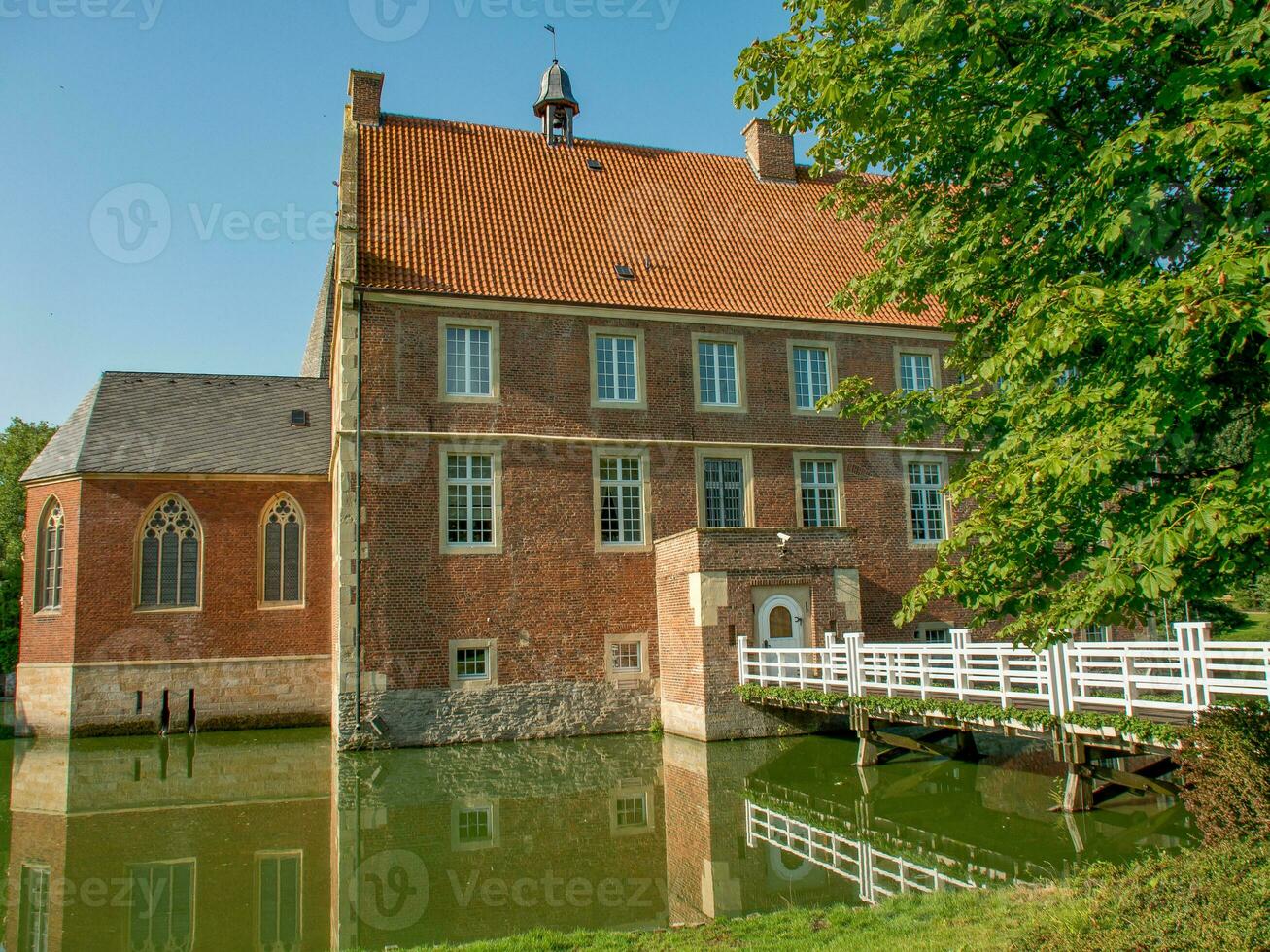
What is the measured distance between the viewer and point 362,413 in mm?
18078

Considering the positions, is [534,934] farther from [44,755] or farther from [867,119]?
[44,755]

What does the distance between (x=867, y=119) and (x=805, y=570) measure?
1037 centimetres

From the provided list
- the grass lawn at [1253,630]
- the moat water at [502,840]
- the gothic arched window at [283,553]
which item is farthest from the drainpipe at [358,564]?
the grass lawn at [1253,630]

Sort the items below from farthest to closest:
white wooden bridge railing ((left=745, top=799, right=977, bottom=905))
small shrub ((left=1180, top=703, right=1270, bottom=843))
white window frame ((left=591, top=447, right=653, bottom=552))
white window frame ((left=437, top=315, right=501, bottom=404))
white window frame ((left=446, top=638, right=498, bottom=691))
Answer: white window frame ((left=591, top=447, right=653, bottom=552)) < white window frame ((left=437, top=315, right=501, bottom=404)) < white window frame ((left=446, top=638, right=498, bottom=691)) < white wooden bridge railing ((left=745, top=799, right=977, bottom=905)) < small shrub ((left=1180, top=703, right=1270, bottom=843))

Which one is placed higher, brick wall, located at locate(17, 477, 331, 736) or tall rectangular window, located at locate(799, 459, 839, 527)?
tall rectangular window, located at locate(799, 459, 839, 527)

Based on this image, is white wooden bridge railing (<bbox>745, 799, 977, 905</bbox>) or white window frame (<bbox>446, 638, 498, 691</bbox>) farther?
white window frame (<bbox>446, 638, 498, 691</bbox>)

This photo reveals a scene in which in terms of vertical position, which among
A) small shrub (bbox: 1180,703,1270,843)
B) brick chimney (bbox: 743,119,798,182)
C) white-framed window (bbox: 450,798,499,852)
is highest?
brick chimney (bbox: 743,119,798,182)

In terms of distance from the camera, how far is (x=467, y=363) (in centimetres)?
1897

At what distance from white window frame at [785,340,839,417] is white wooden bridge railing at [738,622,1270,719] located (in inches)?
193

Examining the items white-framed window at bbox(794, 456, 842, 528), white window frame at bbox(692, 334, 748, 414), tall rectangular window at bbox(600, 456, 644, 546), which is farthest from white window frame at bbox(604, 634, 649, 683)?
white window frame at bbox(692, 334, 748, 414)

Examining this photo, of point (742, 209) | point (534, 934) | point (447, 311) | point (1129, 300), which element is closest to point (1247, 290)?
point (1129, 300)

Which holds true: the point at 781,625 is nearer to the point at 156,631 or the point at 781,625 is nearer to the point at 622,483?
the point at 622,483

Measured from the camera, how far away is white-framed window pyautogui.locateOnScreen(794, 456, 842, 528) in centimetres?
2062

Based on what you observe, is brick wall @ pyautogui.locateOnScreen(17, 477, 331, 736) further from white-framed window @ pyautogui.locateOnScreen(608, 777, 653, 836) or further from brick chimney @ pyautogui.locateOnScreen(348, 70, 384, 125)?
white-framed window @ pyautogui.locateOnScreen(608, 777, 653, 836)
